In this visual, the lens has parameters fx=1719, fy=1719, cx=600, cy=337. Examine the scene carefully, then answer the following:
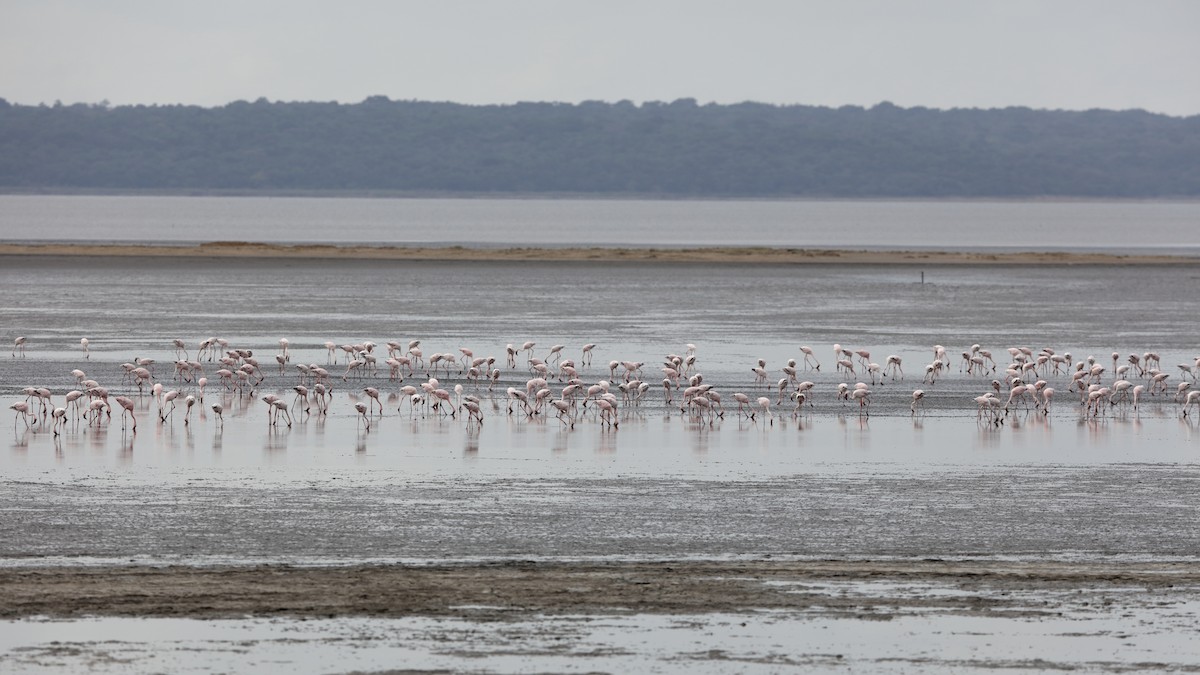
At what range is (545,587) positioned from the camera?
40.8ft

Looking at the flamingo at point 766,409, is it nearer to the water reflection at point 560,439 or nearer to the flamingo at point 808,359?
the water reflection at point 560,439

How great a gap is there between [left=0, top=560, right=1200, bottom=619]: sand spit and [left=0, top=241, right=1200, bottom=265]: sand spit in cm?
5447

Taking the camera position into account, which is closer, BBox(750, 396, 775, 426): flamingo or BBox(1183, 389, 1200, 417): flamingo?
BBox(750, 396, 775, 426): flamingo

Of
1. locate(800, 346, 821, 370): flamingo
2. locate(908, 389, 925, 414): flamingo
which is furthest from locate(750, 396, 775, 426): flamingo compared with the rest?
locate(800, 346, 821, 370): flamingo

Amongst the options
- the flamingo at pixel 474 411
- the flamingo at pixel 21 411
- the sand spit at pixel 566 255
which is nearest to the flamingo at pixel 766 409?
the flamingo at pixel 474 411

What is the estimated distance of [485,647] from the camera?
10867 millimetres

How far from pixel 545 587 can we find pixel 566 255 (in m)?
58.9

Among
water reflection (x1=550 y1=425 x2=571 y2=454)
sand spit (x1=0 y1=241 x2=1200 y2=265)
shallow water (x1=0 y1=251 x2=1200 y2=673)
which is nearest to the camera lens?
shallow water (x1=0 y1=251 x2=1200 y2=673)

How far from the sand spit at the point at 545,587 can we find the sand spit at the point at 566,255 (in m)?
54.5

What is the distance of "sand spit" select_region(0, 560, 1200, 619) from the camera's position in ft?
38.6

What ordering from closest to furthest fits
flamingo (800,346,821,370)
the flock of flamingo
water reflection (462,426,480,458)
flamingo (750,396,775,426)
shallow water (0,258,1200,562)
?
shallow water (0,258,1200,562) < water reflection (462,426,480,458) < the flock of flamingo < flamingo (750,396,775,426) < flamingo (800,346,821,370)

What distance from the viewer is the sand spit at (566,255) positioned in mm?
68438

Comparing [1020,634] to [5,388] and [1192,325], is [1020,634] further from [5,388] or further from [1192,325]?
[1192,325]

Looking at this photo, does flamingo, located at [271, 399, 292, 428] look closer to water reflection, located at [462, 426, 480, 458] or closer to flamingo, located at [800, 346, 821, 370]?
water reflection, located at [462, 426, 480, 458]
